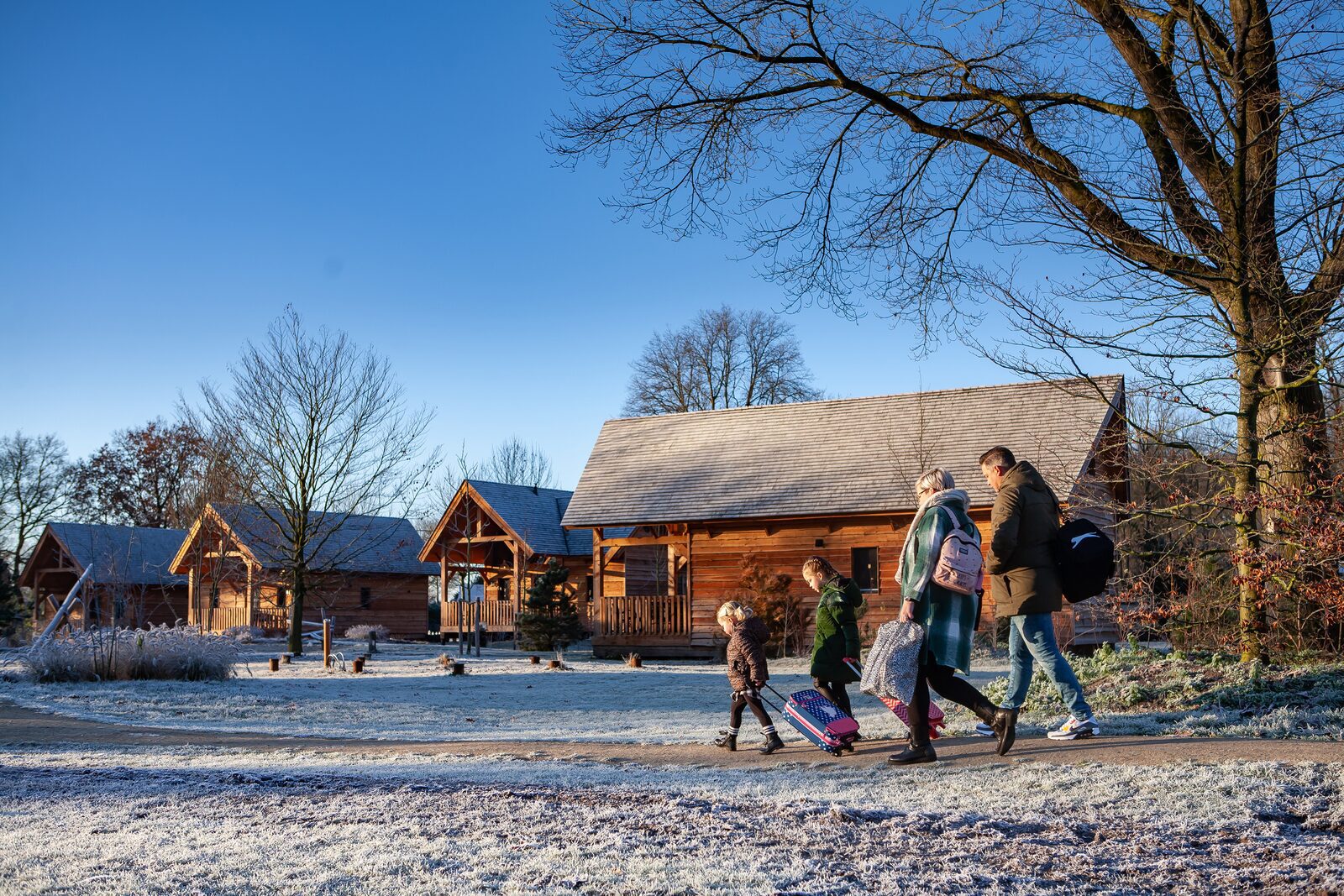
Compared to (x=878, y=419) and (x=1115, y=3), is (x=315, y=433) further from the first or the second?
(x=1115, y=3)

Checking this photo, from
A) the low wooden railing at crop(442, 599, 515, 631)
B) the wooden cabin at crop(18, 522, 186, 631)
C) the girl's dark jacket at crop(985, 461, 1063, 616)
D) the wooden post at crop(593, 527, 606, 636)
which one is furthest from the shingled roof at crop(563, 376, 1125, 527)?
the wooden cabin at crop(18, 522, 186, 631)

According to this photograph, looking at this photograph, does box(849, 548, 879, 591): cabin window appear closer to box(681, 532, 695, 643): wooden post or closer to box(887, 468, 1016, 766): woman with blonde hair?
box(681, 532, 695, 643): wooden post

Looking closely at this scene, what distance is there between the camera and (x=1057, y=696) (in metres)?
9.65

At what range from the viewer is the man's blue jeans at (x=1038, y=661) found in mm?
7668

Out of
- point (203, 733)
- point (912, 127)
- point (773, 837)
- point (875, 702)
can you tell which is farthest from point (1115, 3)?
point (203, 733)

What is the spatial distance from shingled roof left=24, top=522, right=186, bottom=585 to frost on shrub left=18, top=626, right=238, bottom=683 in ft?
85.9

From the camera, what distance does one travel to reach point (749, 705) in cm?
908

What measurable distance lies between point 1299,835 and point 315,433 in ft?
84.9

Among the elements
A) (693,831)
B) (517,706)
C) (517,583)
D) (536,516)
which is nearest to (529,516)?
(536,516)

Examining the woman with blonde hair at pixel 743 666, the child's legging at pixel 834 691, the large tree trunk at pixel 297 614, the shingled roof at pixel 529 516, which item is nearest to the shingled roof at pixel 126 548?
the shingled roof at pixel 529 516

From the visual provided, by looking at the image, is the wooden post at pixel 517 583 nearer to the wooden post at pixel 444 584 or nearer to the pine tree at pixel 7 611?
the wooden post at pixel 444 584

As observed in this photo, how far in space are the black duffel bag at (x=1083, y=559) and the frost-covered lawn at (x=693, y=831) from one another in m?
1.34

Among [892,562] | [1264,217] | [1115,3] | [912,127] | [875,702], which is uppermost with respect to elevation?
[1115,3]

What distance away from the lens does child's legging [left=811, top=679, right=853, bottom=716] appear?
9.21 metres
